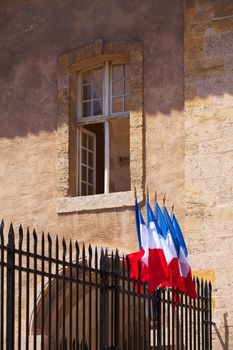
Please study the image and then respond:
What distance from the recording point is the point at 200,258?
11562mm

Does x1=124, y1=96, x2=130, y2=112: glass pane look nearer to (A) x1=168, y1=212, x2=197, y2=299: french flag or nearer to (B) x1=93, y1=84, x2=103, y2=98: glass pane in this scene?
(B) x1=93, y1=84, x2=103, y2=98: glass pane

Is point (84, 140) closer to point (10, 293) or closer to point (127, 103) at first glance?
point (127, 103)

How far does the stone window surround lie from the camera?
1225cm

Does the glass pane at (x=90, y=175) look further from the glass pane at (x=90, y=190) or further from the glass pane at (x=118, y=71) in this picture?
the glass pane at (x=118, y=71)

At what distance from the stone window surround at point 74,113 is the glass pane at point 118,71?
276mm

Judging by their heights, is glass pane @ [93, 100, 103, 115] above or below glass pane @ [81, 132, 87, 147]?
above

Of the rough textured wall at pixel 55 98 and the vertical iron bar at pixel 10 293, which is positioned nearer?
the vertical iron bar at pixel 10 293

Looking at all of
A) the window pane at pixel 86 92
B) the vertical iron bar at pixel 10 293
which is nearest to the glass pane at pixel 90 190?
the window pane at pixel 86 92

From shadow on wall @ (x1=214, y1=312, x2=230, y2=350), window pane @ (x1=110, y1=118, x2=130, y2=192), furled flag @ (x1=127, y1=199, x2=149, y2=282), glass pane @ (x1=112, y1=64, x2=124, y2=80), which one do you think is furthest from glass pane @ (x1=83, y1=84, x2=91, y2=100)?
furled flag @ (x1=127, y1=199, x2=149, y2=282)

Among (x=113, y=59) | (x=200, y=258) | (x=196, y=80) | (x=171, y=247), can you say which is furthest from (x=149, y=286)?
(x=113, y=59)

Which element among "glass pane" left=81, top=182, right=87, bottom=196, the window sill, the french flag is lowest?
the french flag

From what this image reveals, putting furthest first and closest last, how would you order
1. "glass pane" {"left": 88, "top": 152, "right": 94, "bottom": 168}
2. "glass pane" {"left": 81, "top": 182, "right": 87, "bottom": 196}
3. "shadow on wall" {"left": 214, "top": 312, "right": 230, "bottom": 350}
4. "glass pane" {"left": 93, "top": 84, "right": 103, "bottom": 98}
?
"glass pane" {"left": 88, "top": 152, "right": 94, "bottom": 168}
"glass pane" {"left": 93, "top": 84, "right": 103, "bottom": 98}
"glass pane" {"left": 81, "top": 182, "right": 87, "bottom": 196}
"shadow on wall" {"left": 214, "top": 312, "right": 230, "bottom": 350}

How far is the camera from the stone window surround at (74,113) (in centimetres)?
1225

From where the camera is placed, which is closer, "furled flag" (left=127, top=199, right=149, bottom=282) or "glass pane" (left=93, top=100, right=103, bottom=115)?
"furled flag" (left=127, top=199, right=149, bottom=282)
